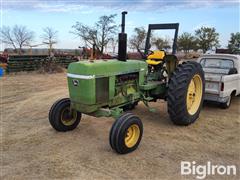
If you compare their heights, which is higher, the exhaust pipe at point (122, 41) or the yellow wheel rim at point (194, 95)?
the exhaust pipe at point (122, 41)

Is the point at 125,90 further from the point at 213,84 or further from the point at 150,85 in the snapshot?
the point at 213,84

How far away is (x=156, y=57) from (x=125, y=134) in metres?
2.49

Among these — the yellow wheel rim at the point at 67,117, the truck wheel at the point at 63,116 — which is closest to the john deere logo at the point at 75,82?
the truck wheel at the point at 63,116

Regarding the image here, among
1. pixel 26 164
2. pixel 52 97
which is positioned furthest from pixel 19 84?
pixel 26 164

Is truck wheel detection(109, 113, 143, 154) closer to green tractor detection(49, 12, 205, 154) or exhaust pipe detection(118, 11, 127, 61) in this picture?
green tractor detection(49, 12, 205, 154)

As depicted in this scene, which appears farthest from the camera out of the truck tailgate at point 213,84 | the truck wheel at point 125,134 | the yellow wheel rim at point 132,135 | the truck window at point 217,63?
the truck window at point 217,63

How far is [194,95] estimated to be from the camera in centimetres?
630

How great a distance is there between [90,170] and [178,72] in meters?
2.72

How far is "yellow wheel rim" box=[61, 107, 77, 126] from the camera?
5426 millimetres

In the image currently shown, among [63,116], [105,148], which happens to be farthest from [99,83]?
[63,116]

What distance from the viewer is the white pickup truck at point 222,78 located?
6988 mm

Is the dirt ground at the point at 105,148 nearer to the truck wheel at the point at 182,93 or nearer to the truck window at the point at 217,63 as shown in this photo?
the truck wheel at the point at 182,93

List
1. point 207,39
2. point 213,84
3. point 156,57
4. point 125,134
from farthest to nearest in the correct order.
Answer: point 207,39
point 213,84
point 156,57
point 125,134

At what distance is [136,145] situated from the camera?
15.1 feet
